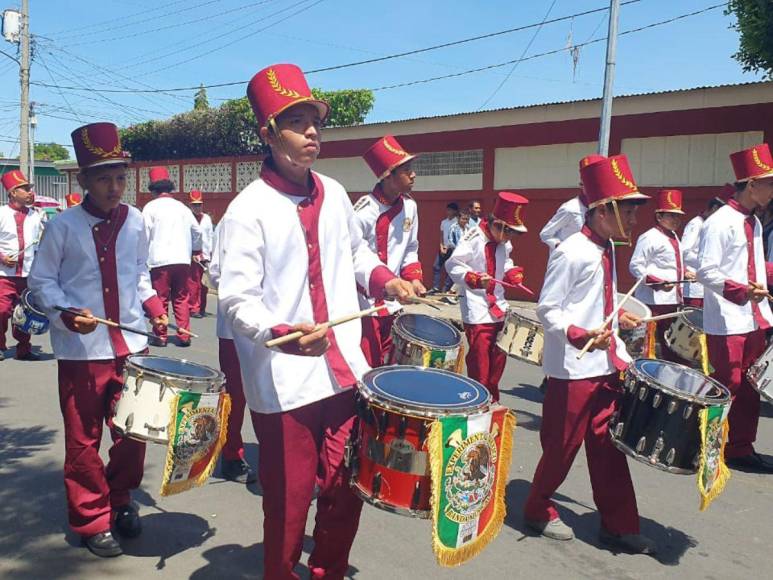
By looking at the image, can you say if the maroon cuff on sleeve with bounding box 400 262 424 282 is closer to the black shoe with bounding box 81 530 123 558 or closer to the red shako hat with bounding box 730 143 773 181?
the red shako hat with bounding box 730 143 773 181

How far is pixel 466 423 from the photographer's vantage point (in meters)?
2.80

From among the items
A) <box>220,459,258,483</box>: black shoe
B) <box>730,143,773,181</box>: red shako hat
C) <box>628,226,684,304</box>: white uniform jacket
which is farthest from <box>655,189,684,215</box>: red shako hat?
<box>220,459,258,483</box>: black shoe

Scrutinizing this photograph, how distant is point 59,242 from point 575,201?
5.09m

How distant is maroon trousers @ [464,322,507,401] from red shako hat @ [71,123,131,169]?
3446 mm

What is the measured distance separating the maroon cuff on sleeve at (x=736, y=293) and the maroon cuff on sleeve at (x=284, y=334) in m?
3.99

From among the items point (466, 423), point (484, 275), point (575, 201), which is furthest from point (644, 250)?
point (466, 423)

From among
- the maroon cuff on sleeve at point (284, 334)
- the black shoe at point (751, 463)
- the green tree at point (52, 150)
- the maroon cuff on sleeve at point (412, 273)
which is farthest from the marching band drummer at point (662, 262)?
the green tree at point (52, 150)

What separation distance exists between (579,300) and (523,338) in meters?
1.91

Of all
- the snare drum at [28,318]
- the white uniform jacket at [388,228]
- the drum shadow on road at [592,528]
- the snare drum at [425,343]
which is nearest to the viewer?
the drum shadow on road at [592,528]

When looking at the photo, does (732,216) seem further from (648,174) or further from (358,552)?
(648,174)

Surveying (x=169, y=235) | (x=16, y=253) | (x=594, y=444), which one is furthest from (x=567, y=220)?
(x=16, y=253)

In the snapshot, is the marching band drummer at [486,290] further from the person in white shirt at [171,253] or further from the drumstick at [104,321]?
the person in white shirt at [171,253]

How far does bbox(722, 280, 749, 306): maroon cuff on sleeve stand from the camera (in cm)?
559

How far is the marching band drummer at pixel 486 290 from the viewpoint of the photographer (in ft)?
21.4
